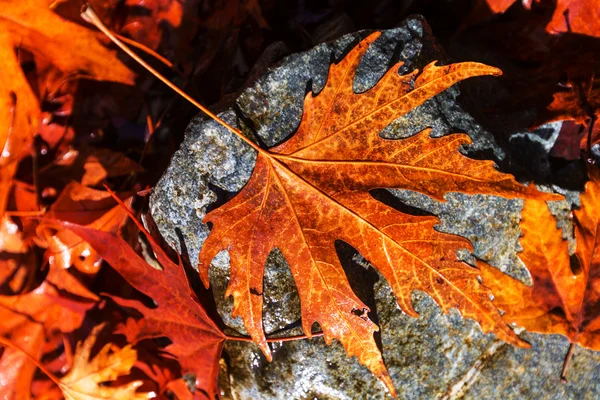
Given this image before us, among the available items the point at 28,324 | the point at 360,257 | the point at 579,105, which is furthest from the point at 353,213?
the point at 28,324

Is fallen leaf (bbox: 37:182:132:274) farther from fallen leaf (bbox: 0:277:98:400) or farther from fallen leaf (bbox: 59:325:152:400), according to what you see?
fallen leaf (bbox: 59:325:152:400)

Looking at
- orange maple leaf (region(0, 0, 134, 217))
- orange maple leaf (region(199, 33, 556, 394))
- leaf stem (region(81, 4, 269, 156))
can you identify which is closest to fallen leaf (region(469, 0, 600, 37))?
orange maple leaf (region(199, 33, 556, 394))

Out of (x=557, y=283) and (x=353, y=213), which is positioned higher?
(x=353, y=213)

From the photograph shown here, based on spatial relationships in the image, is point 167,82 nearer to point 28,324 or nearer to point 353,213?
point 353,213

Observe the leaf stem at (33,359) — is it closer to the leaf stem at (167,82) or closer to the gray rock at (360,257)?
the gray rock at (360,257)

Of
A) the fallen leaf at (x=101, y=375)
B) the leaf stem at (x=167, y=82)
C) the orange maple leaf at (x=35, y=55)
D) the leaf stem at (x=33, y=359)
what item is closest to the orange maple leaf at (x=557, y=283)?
the leaf stem at (x=167, y=82)

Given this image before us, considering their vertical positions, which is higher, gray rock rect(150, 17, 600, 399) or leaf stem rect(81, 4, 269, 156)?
leaf stem rect(81, 4, 269, 156)
